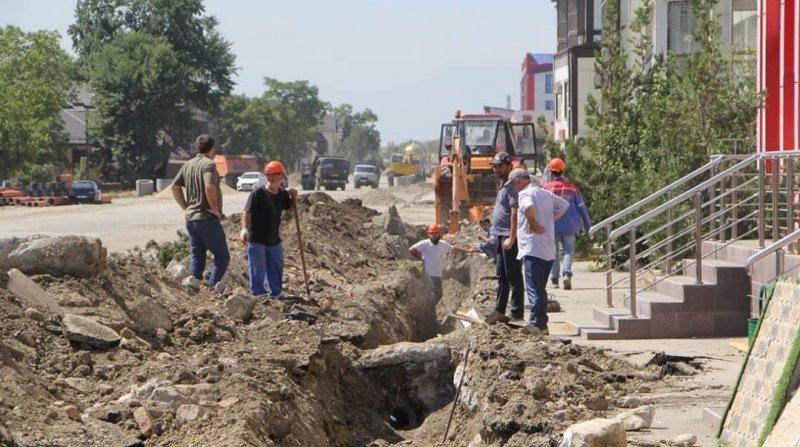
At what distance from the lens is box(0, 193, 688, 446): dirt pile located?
9.02 metres

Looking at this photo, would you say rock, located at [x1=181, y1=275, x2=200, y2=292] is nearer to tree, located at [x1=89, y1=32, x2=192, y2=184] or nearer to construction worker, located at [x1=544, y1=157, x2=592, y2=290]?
construction worker, located at [x1=544, y1=157, x2=592, y2=290]

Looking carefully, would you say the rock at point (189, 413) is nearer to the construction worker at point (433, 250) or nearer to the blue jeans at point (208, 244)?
the blue jeans at point (208, 244)

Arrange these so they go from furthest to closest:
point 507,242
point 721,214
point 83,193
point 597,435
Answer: point 83,193, point 721,214, point 507,242, point 597,435

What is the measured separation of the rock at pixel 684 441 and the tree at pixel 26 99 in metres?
63.5

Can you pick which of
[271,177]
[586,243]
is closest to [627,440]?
[271,177]

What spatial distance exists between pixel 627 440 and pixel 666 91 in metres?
16.4

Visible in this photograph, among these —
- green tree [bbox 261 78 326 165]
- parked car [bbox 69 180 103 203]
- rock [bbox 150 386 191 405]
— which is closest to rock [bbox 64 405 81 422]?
rock [bbox 150 386 191 405]

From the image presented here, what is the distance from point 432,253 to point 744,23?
455 inches

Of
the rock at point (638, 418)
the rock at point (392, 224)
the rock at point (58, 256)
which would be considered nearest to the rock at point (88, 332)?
the rock at point (58, 256)

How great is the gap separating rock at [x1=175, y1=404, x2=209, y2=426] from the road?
1917 cm

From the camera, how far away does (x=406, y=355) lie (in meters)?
12.6

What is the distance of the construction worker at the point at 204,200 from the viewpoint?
14.2 metres

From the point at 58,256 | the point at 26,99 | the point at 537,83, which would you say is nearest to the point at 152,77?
the point at 26,99

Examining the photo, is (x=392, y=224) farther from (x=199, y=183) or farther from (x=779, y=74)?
(x=199, y=183)
